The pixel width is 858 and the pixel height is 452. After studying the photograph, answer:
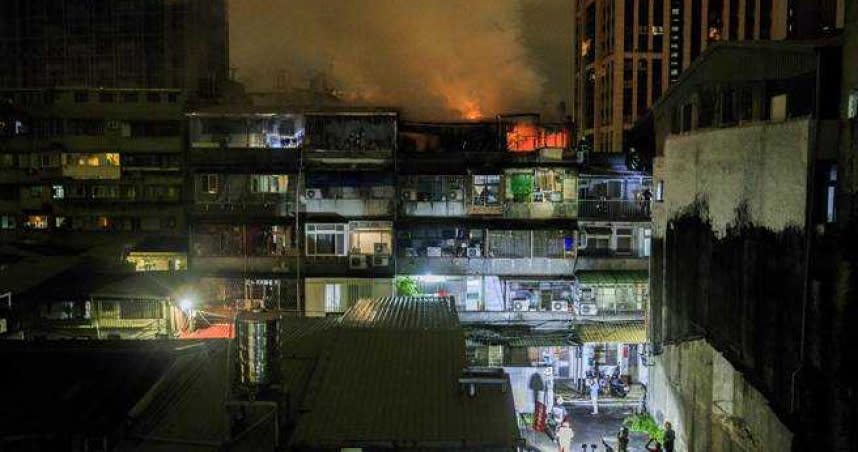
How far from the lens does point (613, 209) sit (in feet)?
124

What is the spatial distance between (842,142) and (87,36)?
2189 inches

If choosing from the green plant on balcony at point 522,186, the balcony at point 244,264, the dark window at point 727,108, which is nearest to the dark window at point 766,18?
the green plant on balcony at point 522,186

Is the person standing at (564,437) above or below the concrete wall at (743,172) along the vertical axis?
below

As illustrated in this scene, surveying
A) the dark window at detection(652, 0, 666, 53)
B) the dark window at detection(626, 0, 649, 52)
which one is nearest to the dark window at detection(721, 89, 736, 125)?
the dark window at detection(626, 0, 649, 52)

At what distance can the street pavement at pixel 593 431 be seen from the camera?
24594mm

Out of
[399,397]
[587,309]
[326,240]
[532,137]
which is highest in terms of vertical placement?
[532,137]

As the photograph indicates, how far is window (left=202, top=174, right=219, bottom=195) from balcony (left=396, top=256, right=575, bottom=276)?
10107mm

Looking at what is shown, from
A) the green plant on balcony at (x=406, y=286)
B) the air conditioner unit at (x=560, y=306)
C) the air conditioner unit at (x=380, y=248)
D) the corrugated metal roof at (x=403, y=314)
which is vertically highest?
the air conditioner unit at (x=380, y=248)

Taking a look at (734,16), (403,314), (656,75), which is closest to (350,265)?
(403,314)

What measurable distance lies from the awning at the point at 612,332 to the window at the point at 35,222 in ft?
118

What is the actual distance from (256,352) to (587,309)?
80.9ft

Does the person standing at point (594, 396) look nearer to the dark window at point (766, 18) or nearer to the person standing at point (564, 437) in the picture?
the person standing at point (564, 437)

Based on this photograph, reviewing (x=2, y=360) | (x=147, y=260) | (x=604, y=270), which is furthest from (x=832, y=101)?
(x=147, y=260)

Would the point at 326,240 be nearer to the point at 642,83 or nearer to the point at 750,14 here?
the point at 642,83
